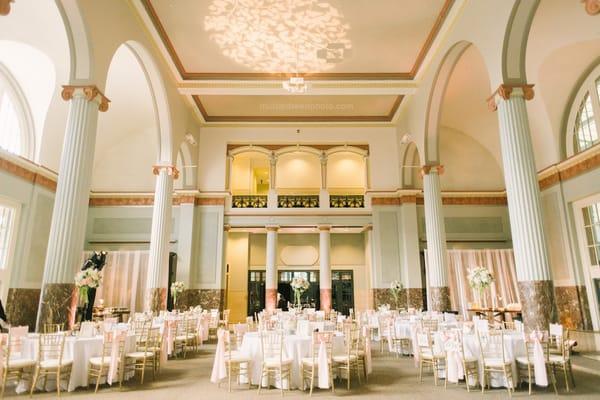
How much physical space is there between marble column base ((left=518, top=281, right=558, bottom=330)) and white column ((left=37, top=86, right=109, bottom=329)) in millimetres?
6846

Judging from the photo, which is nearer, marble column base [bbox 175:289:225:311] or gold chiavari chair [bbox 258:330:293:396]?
gold chiavari chair [bbox 258:330:293:396]

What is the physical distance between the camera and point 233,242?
1798 centimetres

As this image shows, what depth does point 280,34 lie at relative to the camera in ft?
31.6

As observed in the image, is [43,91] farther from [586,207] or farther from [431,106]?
[586,207]

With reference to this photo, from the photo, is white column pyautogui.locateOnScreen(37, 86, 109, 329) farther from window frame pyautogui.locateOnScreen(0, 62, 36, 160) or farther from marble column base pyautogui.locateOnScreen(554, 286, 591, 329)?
marble column base pyautogui.locateOnScreen(554, 286, 591, 329)

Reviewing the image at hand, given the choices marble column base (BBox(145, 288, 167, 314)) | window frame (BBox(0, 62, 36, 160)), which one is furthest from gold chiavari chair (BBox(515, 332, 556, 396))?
window frame (BBox(0, 62, 36, 160))

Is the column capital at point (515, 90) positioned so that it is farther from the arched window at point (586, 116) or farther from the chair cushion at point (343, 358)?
the chair cushion at point (343, 358)

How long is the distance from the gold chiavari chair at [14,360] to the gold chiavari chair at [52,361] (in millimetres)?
160

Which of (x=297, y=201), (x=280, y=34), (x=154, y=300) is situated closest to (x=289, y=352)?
(x=154, y=300)

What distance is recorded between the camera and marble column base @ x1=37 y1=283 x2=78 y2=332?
18.8ft

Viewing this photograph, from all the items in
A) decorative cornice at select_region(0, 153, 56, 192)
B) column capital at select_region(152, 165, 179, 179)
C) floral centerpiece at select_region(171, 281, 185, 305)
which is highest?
column capital at select_region(152, 165, 179, 179)

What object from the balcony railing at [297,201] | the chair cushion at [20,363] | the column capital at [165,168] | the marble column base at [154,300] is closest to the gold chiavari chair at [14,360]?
the chair cushion at [20,363]

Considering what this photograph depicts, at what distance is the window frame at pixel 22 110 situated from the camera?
10242 mm

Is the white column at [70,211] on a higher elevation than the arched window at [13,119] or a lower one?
lower
